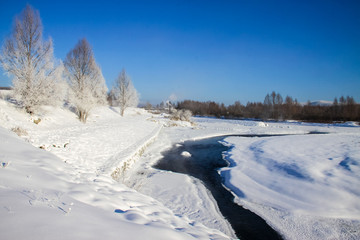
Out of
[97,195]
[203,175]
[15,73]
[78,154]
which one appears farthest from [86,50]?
[97,195]

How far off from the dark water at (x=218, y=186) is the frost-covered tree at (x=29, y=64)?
9.73m

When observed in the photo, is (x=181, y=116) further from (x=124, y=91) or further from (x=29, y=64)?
(x=29, y=64)

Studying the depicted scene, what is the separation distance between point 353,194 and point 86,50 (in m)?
21.3

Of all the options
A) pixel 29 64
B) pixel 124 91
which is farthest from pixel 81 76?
pixel 124 91

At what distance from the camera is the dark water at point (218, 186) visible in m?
4.47

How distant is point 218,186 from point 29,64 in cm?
1469

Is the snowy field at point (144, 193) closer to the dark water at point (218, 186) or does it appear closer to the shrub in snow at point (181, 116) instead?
the dark water at point (218, 186)

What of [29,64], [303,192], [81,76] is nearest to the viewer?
[303,192]

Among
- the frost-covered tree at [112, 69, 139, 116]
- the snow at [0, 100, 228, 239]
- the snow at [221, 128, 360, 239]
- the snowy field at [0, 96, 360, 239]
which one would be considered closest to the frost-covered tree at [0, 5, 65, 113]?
the snowy field at [0, 96, 360, 239]

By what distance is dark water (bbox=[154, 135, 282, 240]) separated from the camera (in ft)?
14.7

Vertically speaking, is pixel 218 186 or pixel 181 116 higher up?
pixel 181 116

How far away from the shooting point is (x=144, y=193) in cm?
598

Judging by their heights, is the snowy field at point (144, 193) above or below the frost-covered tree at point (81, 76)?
below

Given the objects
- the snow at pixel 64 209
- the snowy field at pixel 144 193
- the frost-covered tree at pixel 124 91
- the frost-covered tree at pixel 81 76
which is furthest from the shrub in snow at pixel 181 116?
the snow at pixel 64 209
